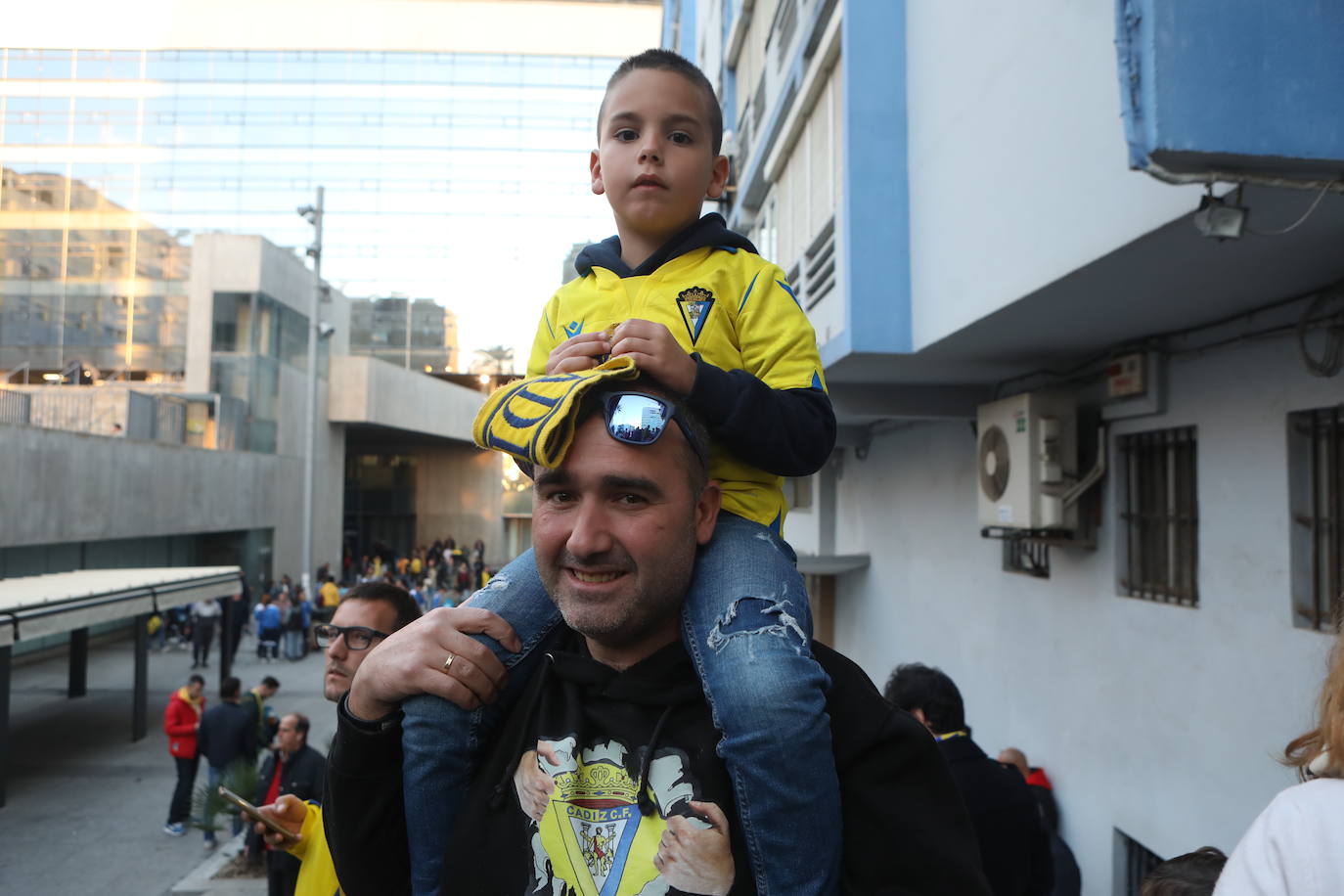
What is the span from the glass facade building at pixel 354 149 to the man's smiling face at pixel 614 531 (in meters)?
49.6

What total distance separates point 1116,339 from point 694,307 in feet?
14.0

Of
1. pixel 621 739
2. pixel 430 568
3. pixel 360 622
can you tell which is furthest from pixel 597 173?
pixel 430 568

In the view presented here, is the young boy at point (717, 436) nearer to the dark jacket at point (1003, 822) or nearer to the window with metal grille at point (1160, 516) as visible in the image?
the dark jacket at point (1003, 822)

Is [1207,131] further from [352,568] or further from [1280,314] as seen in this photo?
[352,568]

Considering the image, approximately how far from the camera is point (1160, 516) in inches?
217

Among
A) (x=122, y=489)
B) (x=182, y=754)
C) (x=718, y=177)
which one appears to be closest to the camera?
(x=718, y=177)

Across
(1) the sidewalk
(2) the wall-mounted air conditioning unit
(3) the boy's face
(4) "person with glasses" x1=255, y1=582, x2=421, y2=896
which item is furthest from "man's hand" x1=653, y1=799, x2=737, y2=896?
(1) the sidewalk

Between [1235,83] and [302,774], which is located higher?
[1235,83]

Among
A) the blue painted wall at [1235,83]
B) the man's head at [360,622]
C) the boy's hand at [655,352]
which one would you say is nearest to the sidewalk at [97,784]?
the man's head at [360,622]

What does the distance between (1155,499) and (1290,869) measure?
14.4 ft

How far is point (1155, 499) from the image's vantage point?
5605mm

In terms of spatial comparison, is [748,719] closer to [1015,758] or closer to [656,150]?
[656,150]

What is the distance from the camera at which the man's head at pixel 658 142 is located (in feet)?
7.45

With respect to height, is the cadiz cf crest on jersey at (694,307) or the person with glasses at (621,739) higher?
the cadiz cf crest on jersey at (694,307)
